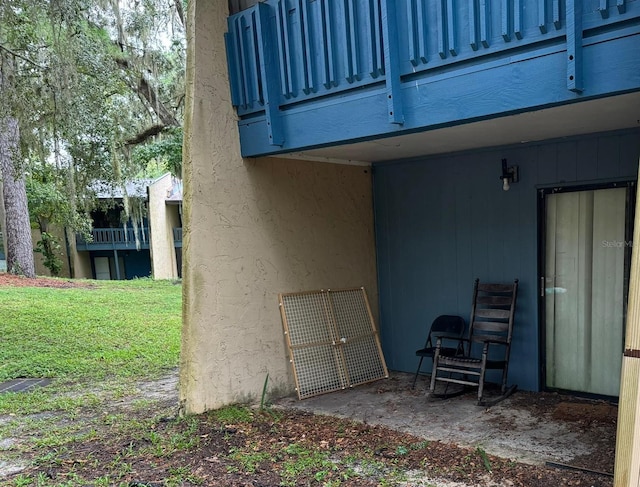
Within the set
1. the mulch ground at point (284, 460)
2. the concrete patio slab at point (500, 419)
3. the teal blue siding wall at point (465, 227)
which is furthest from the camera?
the teal blue siding wall at point (465, 227)

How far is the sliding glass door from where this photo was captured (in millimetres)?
4109

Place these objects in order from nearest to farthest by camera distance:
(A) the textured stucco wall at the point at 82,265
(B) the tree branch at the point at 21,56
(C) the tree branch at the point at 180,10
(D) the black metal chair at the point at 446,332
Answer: (D) the black metal chair at the point at 446,332, (B) the tree branch at the point at 21,56, (C) the tree branch at the point at 180,10, (A) the textured stucco wall at the point at 82,265

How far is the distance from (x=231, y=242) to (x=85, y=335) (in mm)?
4335

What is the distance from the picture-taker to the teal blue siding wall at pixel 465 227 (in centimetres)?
425

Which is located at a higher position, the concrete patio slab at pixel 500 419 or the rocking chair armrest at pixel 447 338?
the rocking chair armrest at pixel 447 338

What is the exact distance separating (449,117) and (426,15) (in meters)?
0.67

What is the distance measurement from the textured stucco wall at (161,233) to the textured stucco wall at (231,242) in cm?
1384

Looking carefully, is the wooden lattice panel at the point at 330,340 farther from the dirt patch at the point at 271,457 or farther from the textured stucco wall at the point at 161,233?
the textured stucco wall at the point at 161,233

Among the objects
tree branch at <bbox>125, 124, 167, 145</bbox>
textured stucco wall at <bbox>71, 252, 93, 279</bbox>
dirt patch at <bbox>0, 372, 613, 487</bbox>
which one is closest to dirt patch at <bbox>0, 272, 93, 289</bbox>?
tree branch at <bbox>125, 124, 167, 145</bbox>

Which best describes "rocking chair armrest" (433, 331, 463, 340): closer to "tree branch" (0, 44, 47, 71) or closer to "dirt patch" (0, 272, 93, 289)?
"tree branch" (0, 44, 47, 71)

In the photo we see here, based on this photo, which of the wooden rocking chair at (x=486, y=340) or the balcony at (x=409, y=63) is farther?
the wooden rocking chair at (x=486, y=340)

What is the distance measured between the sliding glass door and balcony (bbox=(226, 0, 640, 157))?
71.0 inches

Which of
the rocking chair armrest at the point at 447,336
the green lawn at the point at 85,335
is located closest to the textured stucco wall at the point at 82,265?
the green lawn at the point at 85,335

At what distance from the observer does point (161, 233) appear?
18.2m
